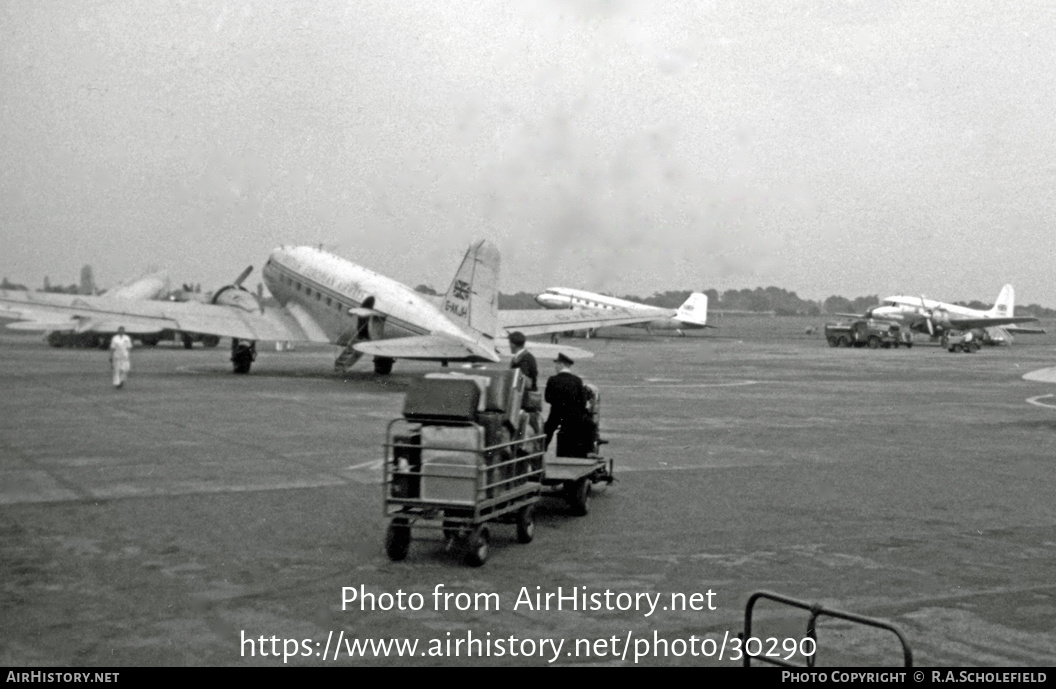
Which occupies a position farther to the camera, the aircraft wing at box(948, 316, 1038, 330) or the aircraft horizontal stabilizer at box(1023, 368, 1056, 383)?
the aircraft wing at box(948, 316, 1038, 330)

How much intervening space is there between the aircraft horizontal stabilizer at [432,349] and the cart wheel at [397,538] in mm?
18224

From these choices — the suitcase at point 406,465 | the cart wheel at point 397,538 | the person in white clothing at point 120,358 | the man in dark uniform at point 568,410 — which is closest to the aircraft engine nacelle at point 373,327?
the person in white clothing at point 120,358

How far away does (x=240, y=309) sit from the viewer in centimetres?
3894

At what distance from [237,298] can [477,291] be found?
13.7 metres

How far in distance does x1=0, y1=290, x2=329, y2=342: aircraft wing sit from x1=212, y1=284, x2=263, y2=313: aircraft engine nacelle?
31cm

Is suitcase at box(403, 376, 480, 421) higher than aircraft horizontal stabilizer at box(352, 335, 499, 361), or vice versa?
Answer: aircraft horizontal stabilizer at box(352, 335, 499, 361)

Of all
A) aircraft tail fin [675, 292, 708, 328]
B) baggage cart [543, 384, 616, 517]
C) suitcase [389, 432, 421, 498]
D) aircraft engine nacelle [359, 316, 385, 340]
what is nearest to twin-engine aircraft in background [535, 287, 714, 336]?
aircraft tail fin [675, 292, 708, 328]

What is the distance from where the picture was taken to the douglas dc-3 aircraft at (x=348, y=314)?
30000 mm

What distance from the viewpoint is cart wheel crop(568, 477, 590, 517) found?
43.1 ft

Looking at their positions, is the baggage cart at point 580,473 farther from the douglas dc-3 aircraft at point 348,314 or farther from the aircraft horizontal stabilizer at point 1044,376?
A: the aircraft horizontal stabilizer at point 1044,376

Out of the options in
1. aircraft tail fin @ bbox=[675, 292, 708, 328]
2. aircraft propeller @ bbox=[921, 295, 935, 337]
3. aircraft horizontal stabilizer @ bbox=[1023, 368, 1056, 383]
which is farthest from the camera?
aircraft tail fin @ bbox=[675, 292, 708, 328]

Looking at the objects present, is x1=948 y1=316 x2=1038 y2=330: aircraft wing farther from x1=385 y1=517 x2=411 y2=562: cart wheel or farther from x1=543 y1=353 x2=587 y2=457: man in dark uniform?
x1=385 y1=517 x2=411 y2=562: cart wheel
